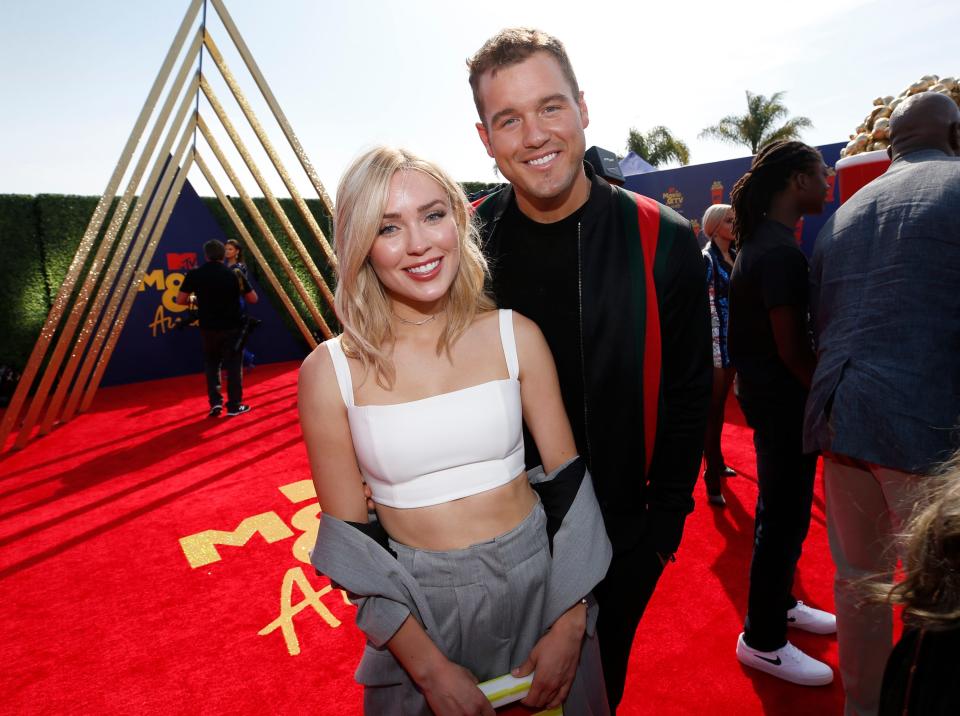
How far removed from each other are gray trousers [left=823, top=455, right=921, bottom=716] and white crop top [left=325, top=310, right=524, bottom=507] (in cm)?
119

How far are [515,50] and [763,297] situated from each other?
54.2 inches

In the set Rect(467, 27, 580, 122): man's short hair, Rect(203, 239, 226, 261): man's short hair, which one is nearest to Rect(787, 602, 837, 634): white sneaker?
Rect(467, 27, 580, 122): man's short hair

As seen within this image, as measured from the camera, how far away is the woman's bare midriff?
55.3 inches

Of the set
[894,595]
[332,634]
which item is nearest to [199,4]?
[332,634]

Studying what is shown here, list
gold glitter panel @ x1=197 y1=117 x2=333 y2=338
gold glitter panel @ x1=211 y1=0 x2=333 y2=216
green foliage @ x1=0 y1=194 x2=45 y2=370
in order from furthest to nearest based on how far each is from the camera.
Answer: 1. green foliage @ x1=0 y1=194 x2=45 y2=370
2. gold glitter panel @ x1=197 y1=117 x2=333 y2=338
3. gold glitter panel @ x1=211 y1=0 x2=333 y2=216

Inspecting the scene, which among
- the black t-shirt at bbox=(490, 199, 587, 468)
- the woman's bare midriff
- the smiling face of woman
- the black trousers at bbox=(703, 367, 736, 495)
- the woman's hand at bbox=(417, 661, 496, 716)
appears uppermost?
the smiling face of woman

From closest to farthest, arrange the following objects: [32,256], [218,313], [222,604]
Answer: [222,604] → [218,313] → [32,256]

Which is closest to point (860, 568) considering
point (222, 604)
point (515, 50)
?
point (515, 50)

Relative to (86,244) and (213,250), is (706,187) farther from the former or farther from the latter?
(86,244)

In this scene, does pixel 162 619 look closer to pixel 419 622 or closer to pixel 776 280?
pixel 419 622

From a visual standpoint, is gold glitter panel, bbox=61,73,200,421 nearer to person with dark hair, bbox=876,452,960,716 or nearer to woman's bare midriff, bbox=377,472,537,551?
woman's bare midriff, bbox=377,472,537,551

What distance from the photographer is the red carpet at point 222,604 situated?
247 centimetres

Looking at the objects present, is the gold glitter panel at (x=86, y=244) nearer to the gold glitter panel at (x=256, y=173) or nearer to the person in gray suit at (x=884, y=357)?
the gold glitter panel at (x=256, y=173)

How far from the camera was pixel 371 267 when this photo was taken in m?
1.55
